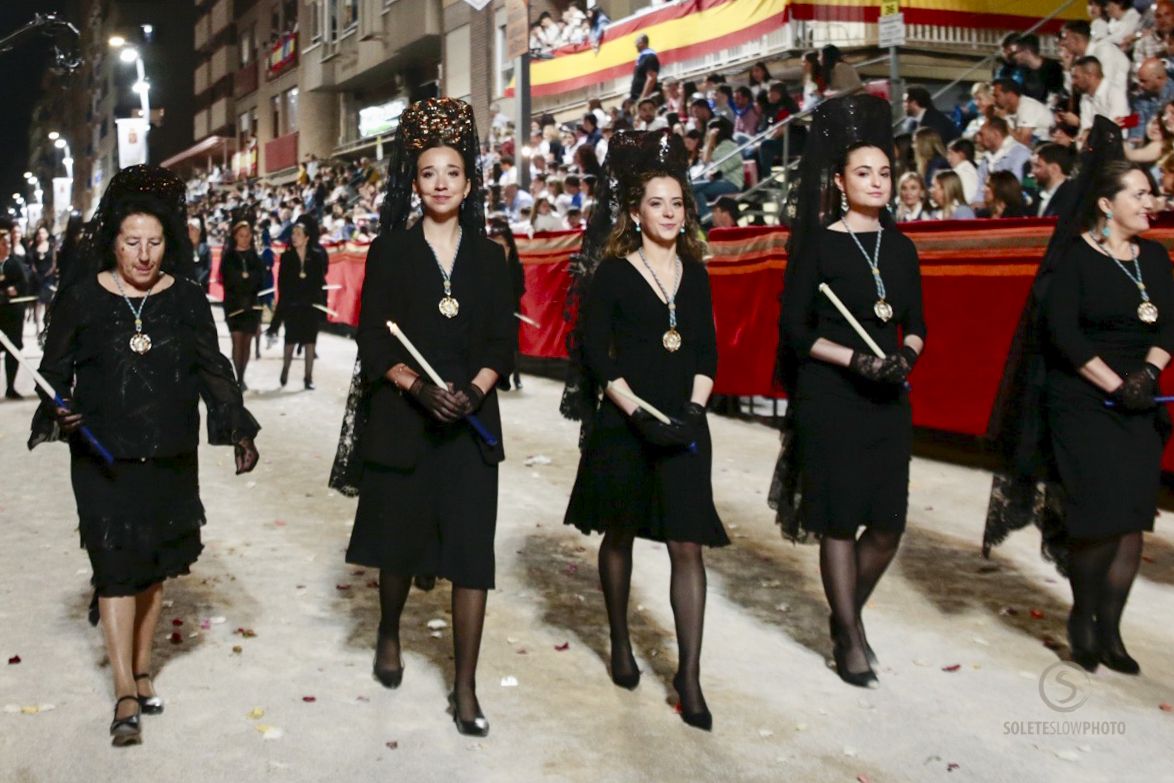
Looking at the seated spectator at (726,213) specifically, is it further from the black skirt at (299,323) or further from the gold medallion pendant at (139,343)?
the gold medallion pendant at (139,343)

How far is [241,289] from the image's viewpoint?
516 inches

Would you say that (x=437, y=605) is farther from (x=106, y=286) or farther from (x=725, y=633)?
(x=106, y=286)

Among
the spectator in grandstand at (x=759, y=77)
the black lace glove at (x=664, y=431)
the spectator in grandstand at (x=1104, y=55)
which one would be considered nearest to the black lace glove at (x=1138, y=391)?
the black lace glove at (x=664, y=431)

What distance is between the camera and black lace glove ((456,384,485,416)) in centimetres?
419

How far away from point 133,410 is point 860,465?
2.52 metres

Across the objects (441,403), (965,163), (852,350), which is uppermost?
(965,163)

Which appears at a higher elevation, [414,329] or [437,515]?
[414,329]

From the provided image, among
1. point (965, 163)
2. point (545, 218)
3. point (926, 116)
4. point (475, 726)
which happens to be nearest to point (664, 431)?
point (475, 726)

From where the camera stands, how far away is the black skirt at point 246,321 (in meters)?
13.1

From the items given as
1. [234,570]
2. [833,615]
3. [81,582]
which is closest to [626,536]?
[833,615]

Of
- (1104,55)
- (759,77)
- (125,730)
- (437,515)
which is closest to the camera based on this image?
(125,730)

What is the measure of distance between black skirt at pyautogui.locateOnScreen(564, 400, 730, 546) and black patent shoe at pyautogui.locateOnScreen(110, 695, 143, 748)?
1.62m

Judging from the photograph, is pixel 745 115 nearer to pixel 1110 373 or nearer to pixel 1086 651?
pixel 1110 373

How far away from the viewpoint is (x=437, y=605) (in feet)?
19.0
